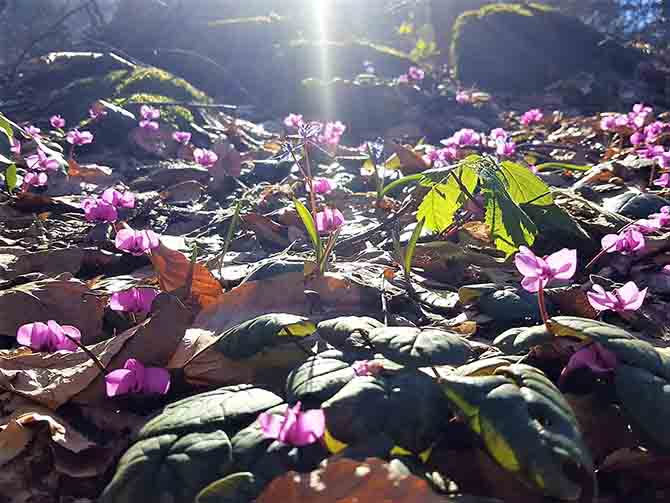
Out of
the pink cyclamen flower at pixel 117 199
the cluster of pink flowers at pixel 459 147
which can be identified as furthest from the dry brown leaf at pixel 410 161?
the pink cyclamen flower at pixel 117 199

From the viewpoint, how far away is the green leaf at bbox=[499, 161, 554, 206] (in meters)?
1.84

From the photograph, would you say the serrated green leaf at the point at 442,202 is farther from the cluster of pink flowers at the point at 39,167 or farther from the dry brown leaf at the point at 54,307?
the cluster of pink flowers at the point at 39,167

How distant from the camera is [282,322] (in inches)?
49.8

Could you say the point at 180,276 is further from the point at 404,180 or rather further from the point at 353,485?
the point at 353,485

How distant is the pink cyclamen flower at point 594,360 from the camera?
1.12 meters

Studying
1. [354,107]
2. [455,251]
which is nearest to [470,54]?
[354,107]

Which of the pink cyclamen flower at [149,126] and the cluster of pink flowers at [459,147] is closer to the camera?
the cluster of pink flowers at [459,147]

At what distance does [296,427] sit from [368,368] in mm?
190

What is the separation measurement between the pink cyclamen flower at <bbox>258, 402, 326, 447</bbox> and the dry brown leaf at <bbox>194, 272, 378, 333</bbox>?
26.1 inches

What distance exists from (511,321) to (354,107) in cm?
584

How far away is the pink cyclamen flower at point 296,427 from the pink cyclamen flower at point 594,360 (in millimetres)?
504

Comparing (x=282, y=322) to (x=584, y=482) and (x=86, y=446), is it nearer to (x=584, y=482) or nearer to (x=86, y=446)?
(x=86, y=446)

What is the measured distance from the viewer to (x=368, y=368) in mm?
1100

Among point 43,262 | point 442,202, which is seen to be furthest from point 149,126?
point 442,202
